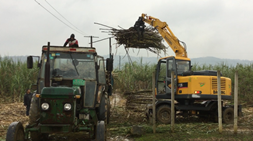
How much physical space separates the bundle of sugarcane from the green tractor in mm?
4008

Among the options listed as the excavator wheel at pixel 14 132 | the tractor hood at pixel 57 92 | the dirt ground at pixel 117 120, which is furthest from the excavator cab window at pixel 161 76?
the excavator wheel at pixel 14 132

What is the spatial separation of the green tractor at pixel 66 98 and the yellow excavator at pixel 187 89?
3.94 meters

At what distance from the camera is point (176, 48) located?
1276 centimetres

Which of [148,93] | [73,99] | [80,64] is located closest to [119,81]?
[148,93]

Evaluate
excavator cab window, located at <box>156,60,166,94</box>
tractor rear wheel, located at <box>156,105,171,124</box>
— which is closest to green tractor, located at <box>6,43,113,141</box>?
tractor rear wheel, located at <box>156,105,171,124</box>

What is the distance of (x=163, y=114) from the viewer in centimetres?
1169

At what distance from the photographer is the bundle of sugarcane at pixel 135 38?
40.0ft

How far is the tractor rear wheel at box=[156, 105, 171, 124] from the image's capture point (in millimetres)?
11602

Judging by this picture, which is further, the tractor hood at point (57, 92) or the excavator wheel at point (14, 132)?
the tractor hood at point (57, 92)

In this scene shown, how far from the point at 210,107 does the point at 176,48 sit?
295 cm

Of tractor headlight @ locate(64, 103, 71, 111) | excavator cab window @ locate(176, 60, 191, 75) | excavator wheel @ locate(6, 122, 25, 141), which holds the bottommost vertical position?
excavator wheel @ locate(6, 122, 25, 141)

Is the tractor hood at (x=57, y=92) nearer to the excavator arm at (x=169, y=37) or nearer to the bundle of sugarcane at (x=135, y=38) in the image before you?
the bundle of sugarcane at (x=135, y=38)

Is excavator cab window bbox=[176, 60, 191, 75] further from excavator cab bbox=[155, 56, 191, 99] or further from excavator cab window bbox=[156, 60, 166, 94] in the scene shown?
excavator cab window bbox=[156, 60, 166, 94]

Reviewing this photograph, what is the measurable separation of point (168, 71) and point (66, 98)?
6157 millimetres
